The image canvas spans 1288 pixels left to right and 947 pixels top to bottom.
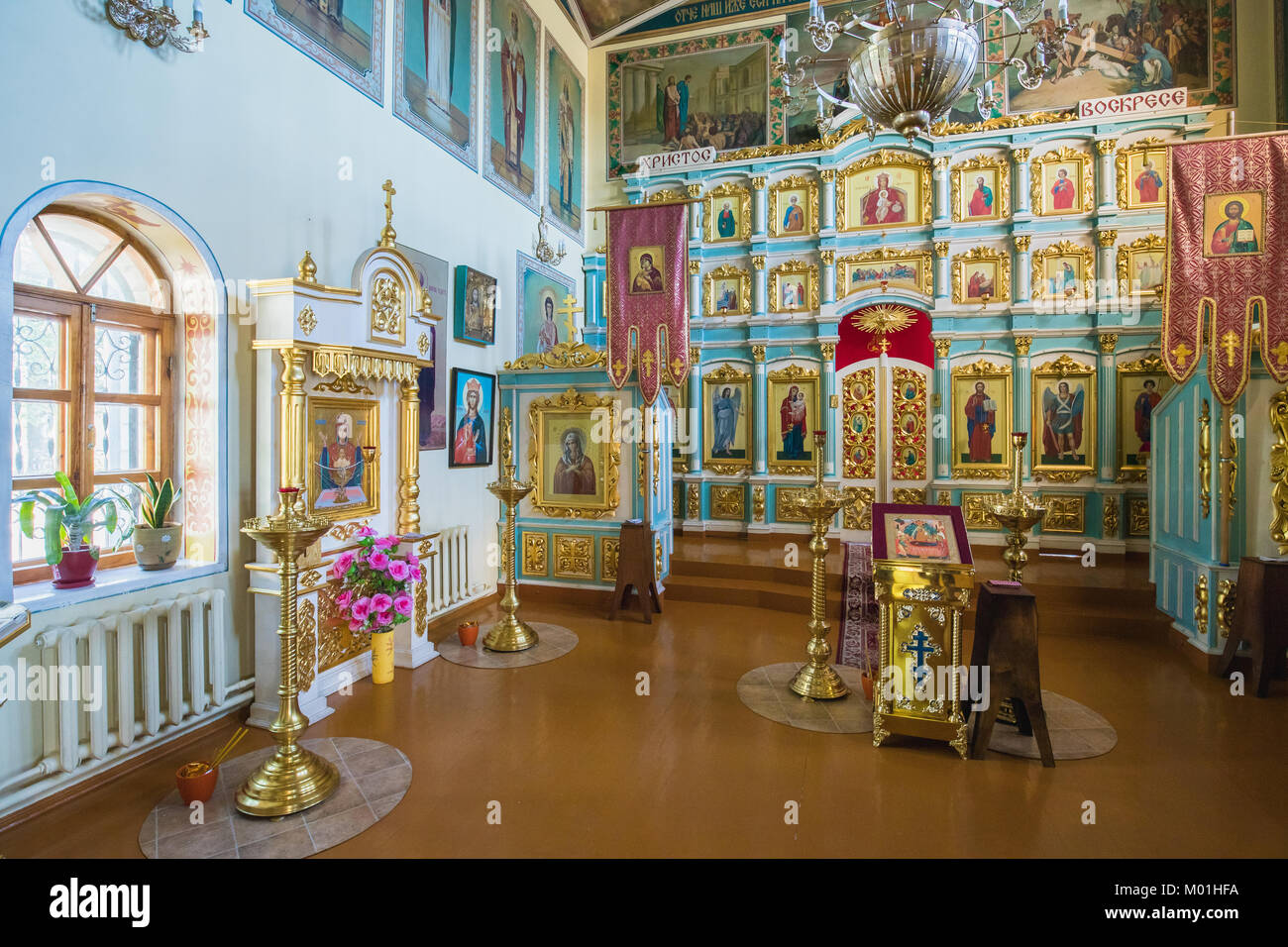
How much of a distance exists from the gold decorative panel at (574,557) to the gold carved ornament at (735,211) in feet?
17.7

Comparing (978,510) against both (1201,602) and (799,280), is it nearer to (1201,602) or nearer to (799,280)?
(1201,602)

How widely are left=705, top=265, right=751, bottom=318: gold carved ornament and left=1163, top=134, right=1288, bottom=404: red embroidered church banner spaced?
535 centimetres

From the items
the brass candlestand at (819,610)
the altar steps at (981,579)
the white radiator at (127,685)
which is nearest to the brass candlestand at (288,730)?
the white radiator at (127,685)

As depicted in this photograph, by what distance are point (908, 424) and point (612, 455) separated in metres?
4.47

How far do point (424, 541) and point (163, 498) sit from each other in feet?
6.04

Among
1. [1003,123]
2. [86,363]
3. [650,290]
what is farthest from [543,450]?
[1003,123]

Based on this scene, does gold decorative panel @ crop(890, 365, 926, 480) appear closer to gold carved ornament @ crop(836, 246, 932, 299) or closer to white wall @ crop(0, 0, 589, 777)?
gold carved ornament @ crop(836, 246, 932, 299)

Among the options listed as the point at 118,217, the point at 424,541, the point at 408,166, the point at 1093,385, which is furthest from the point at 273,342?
the point at 1093,385

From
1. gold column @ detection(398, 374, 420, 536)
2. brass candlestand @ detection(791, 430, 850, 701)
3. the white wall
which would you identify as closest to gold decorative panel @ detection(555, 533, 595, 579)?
the white wall

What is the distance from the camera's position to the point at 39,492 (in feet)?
10.8

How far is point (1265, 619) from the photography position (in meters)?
4.57

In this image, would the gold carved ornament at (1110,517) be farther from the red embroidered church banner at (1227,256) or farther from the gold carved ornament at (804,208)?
the gold carved ornament at (804,208)

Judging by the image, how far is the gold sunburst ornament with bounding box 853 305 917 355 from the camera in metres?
9.00
